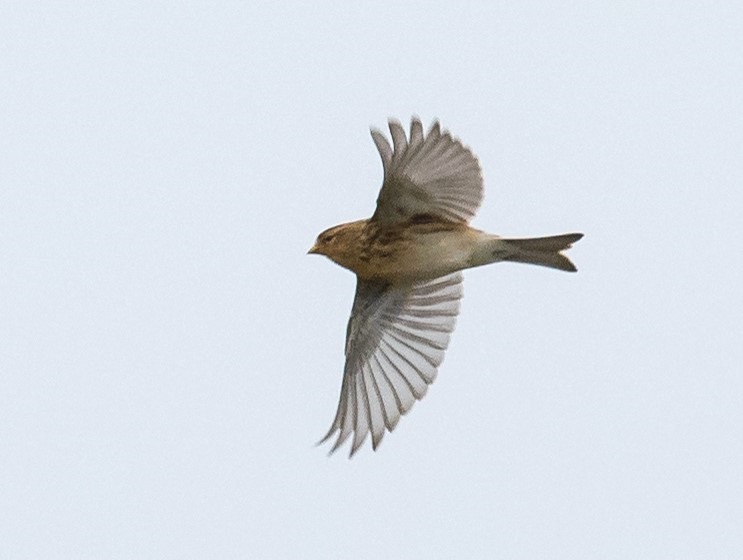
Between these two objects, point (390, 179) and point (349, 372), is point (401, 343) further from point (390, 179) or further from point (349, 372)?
point (390, 179)

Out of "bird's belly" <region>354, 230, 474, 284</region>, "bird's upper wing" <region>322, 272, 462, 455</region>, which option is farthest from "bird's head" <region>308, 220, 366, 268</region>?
"bird's upper wing" <region>322, 272, 462, 455</region>

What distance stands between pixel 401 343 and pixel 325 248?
1.15 m

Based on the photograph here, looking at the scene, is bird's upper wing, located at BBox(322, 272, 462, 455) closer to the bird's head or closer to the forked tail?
the bird's head

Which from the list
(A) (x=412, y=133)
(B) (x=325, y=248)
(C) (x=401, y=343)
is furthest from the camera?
(C) (x=401, y=343)

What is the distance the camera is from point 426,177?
431 inches

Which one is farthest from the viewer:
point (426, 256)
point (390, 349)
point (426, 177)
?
point (390, 349)

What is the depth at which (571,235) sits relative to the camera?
35.7 ft

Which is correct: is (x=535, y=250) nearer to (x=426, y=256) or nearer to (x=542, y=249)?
(x=542, y=249)

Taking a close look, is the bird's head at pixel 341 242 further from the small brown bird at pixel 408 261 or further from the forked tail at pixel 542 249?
→ the forked tail at pixel 542 249

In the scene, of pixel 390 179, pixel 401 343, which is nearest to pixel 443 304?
pixel 401 343

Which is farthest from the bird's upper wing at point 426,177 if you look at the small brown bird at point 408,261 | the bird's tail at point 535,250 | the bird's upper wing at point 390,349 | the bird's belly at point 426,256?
the bird's upper wing at point 390,349

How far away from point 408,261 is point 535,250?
0.86 metres

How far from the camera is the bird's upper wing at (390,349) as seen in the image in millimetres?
11930

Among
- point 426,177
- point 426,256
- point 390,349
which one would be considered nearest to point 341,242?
point 426,256
